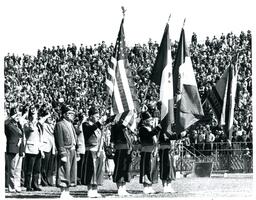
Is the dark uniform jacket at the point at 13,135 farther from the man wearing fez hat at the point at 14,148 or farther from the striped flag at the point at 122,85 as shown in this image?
the striped flag at the point at 122,85

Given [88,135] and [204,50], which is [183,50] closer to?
[88,135]

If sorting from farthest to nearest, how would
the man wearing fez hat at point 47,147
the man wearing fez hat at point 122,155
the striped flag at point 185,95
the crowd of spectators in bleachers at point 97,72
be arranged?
the crowd of spectators in bleachers at point 97,72, the man wearing fez hat at point 47,147, the striped flag at point 185,95, the man wearing fez hat at point 122,155

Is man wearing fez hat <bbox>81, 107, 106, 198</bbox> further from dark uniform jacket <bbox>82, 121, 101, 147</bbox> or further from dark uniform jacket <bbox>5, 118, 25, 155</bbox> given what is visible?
dark uniform jacket <bbox>5, 118, 25, 155</bbox>

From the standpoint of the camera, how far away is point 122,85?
18938mm

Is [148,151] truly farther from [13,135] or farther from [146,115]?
[13,135]

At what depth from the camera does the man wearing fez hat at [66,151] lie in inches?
691

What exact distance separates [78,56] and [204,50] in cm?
771

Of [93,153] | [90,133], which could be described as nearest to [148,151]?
[93,153]

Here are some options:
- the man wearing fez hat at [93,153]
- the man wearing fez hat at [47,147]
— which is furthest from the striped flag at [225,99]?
the man wearing fez hat at [47,147]

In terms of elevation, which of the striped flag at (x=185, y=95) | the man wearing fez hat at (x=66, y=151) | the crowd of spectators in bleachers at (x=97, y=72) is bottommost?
the man wearing fez hat at (x=66, y=151)

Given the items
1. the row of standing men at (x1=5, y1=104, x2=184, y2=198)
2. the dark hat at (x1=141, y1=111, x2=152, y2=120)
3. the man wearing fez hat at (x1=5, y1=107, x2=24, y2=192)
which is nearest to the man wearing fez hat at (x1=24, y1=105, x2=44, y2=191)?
the row of standing men at (x1=5, y1=104, x2=184, y2=198)

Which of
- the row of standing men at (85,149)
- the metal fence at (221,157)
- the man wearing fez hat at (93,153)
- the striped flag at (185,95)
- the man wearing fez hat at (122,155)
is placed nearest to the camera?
the row of standing men at (85,149)

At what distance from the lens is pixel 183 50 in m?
20.4

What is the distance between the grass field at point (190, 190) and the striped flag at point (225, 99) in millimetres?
1475
